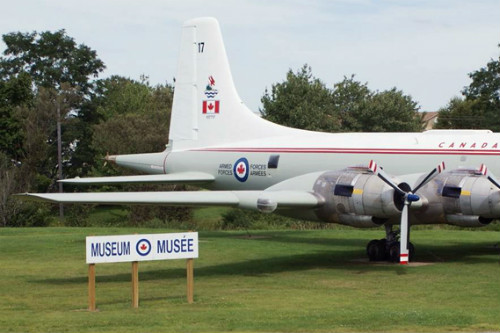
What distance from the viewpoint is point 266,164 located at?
97.0 ft

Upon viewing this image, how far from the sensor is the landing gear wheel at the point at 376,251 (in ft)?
82.2

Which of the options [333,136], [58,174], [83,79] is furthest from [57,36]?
[333,136]

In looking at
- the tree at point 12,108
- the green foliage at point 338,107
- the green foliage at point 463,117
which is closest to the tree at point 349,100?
Result: the green foliage at point 338,107

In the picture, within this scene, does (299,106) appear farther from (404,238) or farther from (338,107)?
(404,238)

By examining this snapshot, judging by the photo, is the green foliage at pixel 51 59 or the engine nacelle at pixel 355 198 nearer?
the engine nacelle at pixel 355 198

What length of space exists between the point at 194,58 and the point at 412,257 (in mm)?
11826

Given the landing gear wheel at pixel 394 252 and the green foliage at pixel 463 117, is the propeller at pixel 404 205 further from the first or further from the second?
the green foliage at pixel 463 117

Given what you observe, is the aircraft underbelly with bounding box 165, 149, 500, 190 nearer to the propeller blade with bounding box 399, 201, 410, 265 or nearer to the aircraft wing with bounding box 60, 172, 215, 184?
the aircraft wing with bounding box 60, 172, 215, 184

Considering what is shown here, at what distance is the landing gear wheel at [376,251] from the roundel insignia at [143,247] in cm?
925

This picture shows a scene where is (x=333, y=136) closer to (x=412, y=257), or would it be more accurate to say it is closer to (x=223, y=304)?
(x=412, y=257)

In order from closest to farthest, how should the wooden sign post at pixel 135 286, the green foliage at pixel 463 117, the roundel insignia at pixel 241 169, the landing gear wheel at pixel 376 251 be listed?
the wooden sign post at pixel 135 286
the landing gear wheel at pixel 376 251
the roundel insignia at pixel 241 169
the green foliage at pixel 463 117

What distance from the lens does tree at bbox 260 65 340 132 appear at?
70000mm

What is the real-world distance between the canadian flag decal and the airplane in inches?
2.0

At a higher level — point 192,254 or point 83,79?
point 83,79
